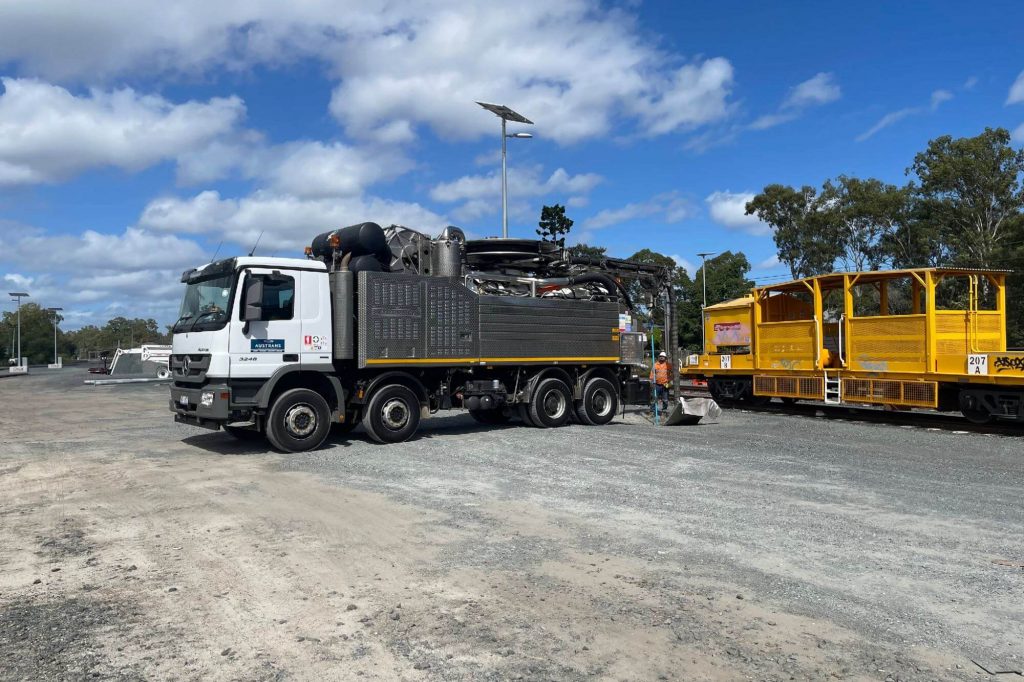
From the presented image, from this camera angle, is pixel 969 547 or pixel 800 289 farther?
pixel 800 289

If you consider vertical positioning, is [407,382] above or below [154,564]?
above

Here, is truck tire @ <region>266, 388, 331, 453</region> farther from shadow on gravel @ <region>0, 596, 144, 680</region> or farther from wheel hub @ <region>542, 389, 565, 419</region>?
shadow on gravel @ <region>0, 596, 144, 680</region>

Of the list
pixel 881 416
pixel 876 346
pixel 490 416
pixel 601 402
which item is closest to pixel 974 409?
pixel 876 346

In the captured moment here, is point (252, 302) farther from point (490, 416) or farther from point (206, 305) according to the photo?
point (490, 416)

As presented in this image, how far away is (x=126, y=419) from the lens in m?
18.1

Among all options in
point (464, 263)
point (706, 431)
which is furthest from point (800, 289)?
point (464, 263)

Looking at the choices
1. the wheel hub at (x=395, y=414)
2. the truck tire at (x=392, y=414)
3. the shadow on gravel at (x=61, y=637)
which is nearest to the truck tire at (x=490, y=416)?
the truck tire at (x=392, y=414)

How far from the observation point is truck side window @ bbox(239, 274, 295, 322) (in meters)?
11.2

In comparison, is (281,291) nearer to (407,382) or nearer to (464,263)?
(407,382)

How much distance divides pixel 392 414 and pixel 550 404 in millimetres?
3721

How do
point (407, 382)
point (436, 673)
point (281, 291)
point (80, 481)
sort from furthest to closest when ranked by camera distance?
point (407, 382)
point (281, 291)
point (80, 481)
point (436, 673)

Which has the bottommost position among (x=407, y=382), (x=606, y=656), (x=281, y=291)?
(x=606, y=656)

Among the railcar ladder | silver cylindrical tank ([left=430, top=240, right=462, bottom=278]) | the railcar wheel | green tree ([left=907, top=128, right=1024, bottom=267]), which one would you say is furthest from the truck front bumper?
green tree ([left=907, top=128, right=1024, bottom=267])

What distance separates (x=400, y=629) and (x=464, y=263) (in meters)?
9.85
